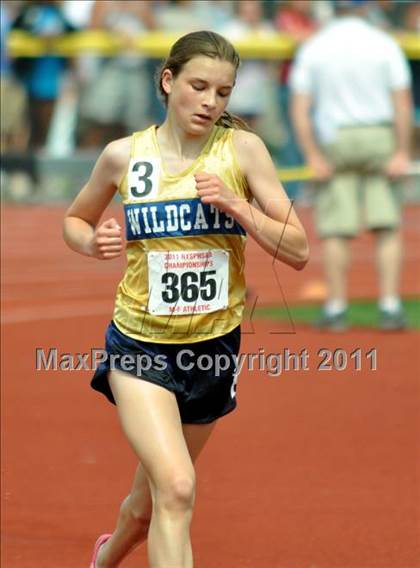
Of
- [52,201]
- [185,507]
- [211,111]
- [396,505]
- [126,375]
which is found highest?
[211,111]

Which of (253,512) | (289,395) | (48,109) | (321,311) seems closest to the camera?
(253,512)

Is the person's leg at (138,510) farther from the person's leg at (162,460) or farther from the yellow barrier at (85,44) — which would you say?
the yellow barrier at (85,44)

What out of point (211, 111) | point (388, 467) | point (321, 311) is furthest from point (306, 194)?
point (211, 111)

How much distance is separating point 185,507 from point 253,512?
6.62 feet

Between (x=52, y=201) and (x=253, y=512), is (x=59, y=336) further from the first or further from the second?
(x=52, y=201)

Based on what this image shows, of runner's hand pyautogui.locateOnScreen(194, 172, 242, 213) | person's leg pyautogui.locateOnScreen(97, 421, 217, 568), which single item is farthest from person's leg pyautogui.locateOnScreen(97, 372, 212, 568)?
runner's hand pyautogui.locateOnScreen(194, 172, 242, 213)

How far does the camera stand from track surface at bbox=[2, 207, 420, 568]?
247 inches

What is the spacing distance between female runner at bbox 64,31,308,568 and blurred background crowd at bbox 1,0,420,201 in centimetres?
1361

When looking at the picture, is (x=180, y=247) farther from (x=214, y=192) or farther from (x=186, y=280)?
(x=214, y=192)

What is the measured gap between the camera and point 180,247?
5086 millimetres

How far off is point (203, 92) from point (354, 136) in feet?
21.0

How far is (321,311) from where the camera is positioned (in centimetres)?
1231

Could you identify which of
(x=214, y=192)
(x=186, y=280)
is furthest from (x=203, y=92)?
(x=186, y=280)

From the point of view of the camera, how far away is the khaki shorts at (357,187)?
1133cm
